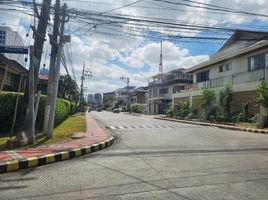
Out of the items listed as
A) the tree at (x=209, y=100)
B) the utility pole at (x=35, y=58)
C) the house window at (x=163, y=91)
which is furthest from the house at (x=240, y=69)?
the house window at (x=163, y=91)

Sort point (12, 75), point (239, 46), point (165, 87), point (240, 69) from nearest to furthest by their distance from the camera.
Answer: point (12, 75)
point (240, 69)
point (239, 46)
point (165, 87)

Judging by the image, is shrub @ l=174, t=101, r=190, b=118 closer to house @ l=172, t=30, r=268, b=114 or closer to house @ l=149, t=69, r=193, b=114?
house @ l=172, t=30, r=268, b=114

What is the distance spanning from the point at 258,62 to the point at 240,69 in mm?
3297

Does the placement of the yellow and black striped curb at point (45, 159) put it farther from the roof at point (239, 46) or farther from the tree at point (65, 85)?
the tree at point (65, 85)

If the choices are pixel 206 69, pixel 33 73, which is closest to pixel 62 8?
pixel 33 73

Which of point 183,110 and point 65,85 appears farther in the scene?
point 65,85

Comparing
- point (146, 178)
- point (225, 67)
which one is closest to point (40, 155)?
point (146, 178)

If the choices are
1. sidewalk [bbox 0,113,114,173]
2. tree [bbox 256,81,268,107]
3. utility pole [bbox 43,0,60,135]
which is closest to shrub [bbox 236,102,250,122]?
tree [bbox 256,81,268,107]

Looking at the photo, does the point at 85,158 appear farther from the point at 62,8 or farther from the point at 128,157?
the point at 62,8

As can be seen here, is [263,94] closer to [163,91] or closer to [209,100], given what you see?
[209,100]

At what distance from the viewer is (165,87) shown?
75750 millimetres

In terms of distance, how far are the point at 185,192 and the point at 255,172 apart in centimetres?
281

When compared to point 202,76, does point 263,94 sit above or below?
below

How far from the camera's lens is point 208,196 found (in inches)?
241
